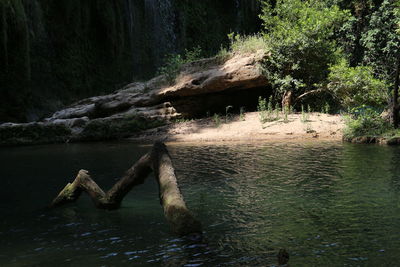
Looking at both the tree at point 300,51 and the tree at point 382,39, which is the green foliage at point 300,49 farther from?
the tree at point 382,39

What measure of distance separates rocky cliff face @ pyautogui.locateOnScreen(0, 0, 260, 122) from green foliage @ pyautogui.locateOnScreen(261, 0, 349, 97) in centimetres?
959

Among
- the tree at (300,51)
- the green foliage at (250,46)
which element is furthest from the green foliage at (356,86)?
the green foliage at (250,46)

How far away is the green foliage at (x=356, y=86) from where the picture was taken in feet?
43.4

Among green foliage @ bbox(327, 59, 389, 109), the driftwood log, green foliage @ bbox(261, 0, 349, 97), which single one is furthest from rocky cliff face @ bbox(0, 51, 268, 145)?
the driftwood log

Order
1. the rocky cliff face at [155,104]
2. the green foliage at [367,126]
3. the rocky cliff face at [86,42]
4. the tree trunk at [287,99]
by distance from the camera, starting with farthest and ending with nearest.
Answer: the rocky cliff face at [86,42], the tree trunk at [287,99], the rocky cliff face at [155,104], the green foliage at [367,126]

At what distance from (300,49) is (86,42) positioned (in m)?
11.6

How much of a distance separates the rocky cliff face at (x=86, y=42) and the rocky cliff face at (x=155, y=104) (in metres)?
2.18

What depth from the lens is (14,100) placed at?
17125mm

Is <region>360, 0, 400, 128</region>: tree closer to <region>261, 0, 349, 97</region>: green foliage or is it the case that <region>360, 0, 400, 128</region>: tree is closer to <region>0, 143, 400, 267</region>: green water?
<region>261, 0, 349, 97</region>: green foliage

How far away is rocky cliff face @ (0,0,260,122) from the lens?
56.4 feet

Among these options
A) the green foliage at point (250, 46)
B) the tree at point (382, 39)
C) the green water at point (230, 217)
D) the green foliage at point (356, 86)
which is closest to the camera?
the green water at point (230, 217)

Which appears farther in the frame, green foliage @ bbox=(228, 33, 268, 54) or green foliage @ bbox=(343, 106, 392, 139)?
green foliage @ bbox=(228, 33, 268, 54)

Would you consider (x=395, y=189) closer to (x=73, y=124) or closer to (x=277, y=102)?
(x=277, y=102)

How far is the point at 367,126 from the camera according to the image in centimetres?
1234
